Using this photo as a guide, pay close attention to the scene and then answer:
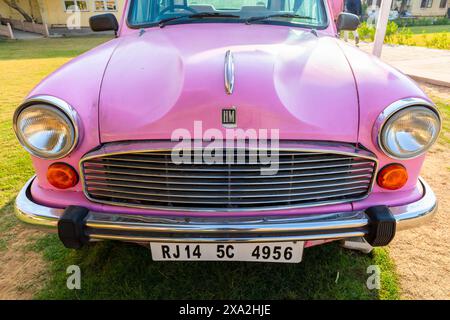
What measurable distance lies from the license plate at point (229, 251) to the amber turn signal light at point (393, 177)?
518mm

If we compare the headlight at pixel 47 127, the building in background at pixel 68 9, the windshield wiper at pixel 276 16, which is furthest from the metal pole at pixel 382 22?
the building in background at pixel 68 9

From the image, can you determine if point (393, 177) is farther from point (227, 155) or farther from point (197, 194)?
point (197, 194)

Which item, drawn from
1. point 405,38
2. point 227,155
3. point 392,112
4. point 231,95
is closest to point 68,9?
point 405,38

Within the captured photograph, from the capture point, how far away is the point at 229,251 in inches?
64.6

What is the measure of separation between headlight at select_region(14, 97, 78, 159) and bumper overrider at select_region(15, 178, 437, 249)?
0.30m

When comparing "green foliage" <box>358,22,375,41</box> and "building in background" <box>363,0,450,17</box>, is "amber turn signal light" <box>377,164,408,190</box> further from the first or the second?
"building in background" <box>363,0,450,17</box>

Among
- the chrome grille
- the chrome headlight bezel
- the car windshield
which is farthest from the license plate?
the car windshield

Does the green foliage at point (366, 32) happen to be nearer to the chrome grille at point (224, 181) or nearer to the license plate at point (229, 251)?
the chrome grille at point (224, 181)

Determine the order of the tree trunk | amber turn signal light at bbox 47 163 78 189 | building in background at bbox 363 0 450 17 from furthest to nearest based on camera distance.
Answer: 1. building in background at bbox 363 0 450 17
2. the tree trunk
3. amber turn signal light at bbox 47 163 78 189

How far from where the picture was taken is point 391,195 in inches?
68.6

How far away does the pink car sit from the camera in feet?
5.06

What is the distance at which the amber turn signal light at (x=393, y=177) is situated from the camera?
169cm

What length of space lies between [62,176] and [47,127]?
0.25 metres
